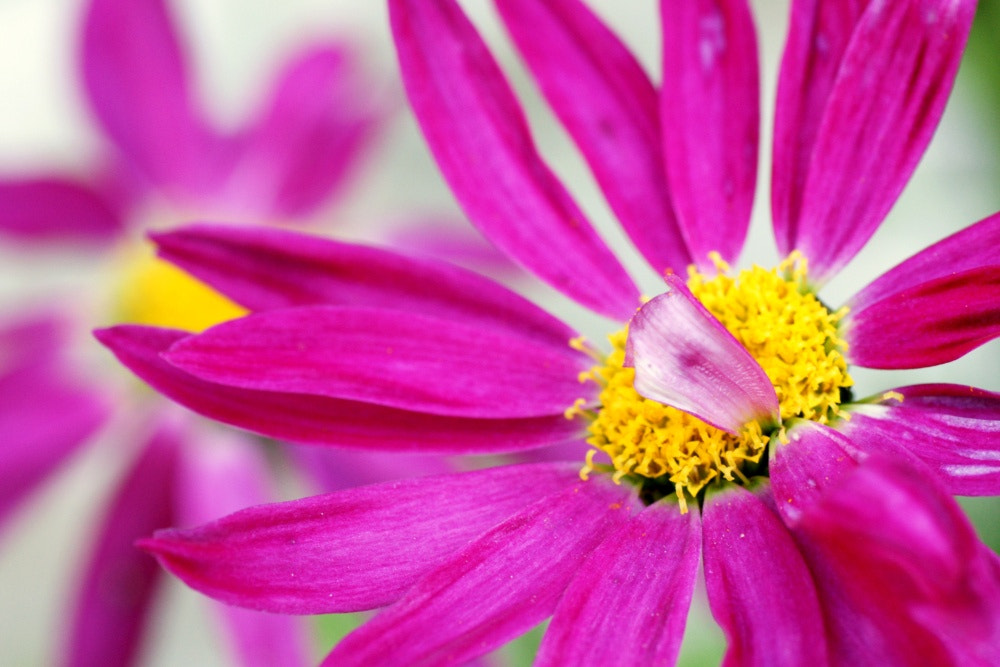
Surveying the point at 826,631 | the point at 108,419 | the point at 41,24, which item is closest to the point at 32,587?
the point at 108,419

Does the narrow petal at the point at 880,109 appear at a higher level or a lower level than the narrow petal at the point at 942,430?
higher

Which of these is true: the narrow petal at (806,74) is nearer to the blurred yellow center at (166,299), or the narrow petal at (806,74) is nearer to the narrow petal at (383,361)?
the narrow petal at (383,361)

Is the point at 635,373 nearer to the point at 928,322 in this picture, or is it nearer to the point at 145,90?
the point at 928,322

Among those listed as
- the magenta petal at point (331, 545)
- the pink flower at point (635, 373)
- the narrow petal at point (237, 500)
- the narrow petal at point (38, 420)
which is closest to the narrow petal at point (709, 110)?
the pink flower at point (635, 373)

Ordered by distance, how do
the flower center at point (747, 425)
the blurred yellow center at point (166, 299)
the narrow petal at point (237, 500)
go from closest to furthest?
the flower center at point (747, 425)
the narrow petal at point (237, 500)
the blurred yellow center at point (166, 299)

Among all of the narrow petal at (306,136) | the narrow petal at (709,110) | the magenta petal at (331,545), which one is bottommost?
the magenta petal at (331,545)

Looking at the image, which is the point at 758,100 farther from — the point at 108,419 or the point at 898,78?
the point at 108,419

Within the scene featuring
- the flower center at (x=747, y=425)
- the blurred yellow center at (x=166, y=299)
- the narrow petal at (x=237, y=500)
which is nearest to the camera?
the flower center at (x=747, y=425)
